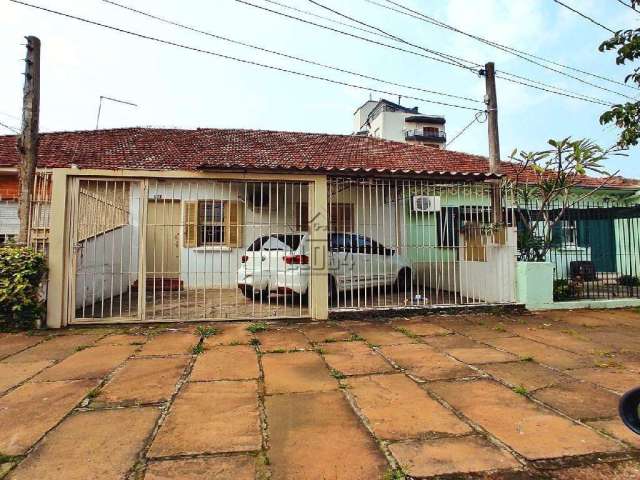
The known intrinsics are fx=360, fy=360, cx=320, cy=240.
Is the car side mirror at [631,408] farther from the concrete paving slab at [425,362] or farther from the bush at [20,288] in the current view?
the bush at [20,288]

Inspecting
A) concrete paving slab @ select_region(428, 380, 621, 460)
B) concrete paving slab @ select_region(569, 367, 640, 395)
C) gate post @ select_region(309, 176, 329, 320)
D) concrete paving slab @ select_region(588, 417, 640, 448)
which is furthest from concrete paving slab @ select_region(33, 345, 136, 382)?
concrete paving slab @ select_region(569, 367, 640, 395)

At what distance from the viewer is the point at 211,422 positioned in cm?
239

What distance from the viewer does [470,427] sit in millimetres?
2322

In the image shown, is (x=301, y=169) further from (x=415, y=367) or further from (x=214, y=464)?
(x=214, y=464)

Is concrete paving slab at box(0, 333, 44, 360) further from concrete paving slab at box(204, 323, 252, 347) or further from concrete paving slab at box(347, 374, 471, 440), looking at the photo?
concrete paving slab at box(347, 374, 471, 440)

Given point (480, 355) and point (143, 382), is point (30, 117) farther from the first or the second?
point (480, 355)

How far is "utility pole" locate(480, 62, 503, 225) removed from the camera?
6.54 meters

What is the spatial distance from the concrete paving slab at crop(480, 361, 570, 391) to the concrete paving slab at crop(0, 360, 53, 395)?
4.25 metres

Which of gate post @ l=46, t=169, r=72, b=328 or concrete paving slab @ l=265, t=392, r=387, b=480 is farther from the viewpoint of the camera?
gate post @ l=46, t=169, r=72, b=328

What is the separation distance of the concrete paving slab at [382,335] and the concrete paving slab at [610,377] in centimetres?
174

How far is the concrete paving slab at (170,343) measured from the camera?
407 cm

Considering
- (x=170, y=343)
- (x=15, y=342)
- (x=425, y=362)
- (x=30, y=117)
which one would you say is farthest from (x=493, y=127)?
(x=15, y=342)

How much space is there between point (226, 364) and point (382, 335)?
7.07 feet

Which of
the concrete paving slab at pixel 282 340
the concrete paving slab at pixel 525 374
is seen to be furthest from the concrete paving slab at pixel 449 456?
the concrete paving slab at pixel 282 340
